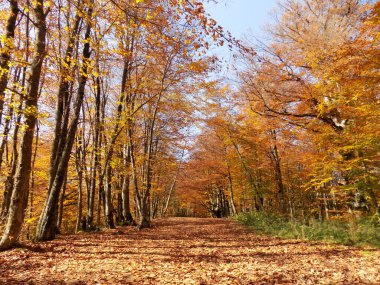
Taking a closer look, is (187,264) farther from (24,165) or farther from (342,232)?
(342,232)

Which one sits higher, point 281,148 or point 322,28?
point 322,28

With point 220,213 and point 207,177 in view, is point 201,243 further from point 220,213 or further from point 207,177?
point 220,213

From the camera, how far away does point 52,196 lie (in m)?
8.15

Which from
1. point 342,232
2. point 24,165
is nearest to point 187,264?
point 24,165

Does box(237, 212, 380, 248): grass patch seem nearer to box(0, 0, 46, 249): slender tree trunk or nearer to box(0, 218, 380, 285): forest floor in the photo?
box(0, 218, 380, 285): forest floor

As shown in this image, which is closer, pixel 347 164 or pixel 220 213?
pixel 347 164

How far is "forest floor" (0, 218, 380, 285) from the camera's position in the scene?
4.66 metres

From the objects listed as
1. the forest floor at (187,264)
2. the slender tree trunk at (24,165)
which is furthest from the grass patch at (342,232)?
the slender tree trunk at (24,165)

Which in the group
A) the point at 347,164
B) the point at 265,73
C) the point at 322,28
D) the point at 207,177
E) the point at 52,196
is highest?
the point at 322,28

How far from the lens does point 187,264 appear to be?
582 cm

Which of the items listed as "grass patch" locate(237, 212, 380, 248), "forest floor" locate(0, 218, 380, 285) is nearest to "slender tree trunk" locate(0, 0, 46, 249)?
"forest floor" locate(0, 218, 380, 285)

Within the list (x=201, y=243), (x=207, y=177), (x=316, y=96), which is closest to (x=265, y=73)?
(x=316, y=96)

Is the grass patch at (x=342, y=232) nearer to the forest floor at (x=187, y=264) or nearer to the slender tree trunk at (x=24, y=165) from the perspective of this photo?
the forest floor at (x=187, y=264)

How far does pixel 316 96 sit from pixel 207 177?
1652 cm
